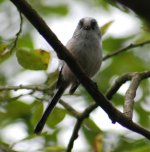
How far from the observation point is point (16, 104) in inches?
135

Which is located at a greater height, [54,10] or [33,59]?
[33,59]

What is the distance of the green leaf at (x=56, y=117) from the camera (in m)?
2.88

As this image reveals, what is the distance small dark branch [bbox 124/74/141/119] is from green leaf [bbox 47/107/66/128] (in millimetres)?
613

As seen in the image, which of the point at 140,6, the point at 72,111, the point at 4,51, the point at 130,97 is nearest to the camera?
the point at 140,6

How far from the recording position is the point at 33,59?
252cm

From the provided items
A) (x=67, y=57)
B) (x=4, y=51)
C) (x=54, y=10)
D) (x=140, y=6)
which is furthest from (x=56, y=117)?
(x=140, y=6)

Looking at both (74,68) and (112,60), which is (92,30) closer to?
(112,60)

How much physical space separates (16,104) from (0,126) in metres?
0.25

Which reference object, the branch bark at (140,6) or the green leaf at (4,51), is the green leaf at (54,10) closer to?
the green leaf at (4,51)

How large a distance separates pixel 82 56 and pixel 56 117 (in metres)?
0.57

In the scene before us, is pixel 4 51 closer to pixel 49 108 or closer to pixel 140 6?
pixel 49 108

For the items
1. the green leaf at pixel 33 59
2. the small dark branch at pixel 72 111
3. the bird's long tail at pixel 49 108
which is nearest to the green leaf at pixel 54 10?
the bird's long tail at pixel 49 108

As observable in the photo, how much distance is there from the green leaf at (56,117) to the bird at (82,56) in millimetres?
43

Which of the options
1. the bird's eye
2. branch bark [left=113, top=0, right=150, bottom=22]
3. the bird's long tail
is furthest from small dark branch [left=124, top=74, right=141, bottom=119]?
branch bark [left=113, top=0, right=150, bottom=22]
